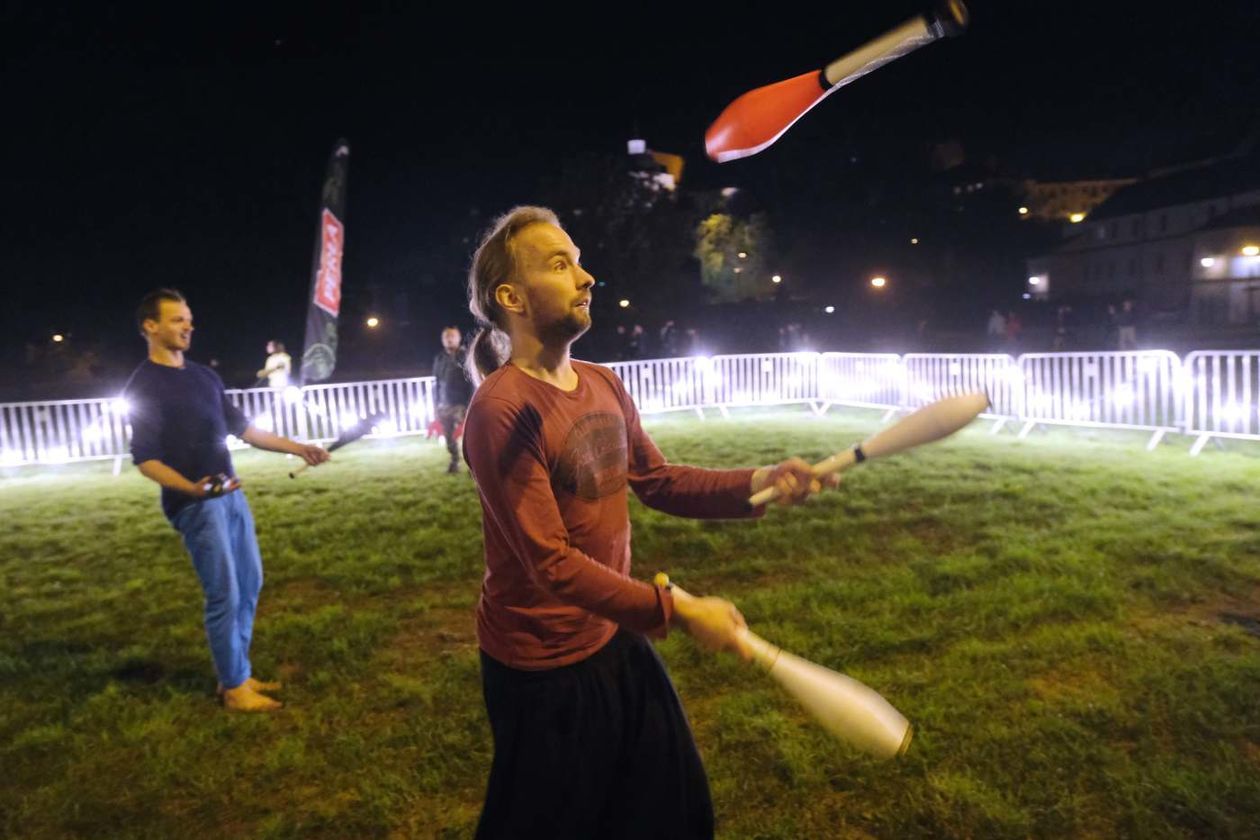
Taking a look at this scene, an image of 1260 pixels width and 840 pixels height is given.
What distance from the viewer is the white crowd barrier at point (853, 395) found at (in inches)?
431

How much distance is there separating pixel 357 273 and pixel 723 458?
29.6m

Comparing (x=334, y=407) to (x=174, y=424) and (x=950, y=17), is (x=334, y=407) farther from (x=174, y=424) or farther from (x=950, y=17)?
(x=950, y=17)

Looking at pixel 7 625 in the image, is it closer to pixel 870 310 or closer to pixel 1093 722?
pixel 1093 722

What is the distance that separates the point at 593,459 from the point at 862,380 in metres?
15.1

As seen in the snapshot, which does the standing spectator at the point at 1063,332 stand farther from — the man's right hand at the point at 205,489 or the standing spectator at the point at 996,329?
the man's right hand at the point at 205,489

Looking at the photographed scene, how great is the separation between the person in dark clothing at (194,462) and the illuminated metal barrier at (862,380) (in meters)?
13.2

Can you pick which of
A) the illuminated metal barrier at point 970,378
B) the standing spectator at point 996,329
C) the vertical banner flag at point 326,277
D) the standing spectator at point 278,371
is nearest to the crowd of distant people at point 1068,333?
the standing spectator at point 996,329

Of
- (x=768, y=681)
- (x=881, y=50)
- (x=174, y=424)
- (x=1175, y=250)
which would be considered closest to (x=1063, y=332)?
(x=768, y=681)

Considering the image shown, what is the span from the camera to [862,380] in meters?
16.5

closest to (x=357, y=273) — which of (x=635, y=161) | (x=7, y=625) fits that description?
(x=635, y=161)

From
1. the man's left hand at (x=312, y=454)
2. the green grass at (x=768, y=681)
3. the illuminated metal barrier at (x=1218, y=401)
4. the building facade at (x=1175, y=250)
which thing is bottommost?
the green grass at (x=768, y=681)

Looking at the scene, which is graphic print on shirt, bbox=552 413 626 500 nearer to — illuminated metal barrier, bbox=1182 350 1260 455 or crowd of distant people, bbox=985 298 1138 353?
illuminated metal barrier, bbox=1182 350 1260 455

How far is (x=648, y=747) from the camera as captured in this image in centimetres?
214

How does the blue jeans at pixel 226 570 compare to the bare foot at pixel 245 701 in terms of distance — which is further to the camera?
the bare foot at pixel 245 701
